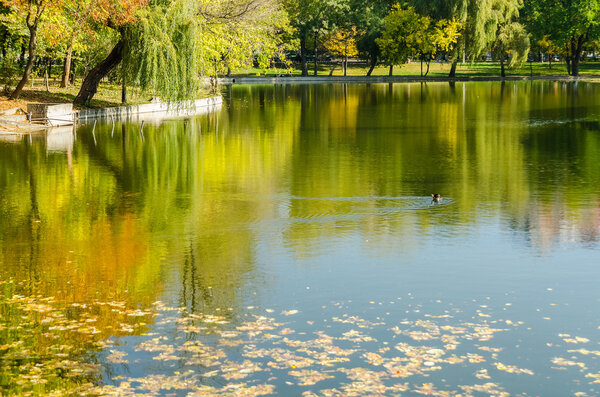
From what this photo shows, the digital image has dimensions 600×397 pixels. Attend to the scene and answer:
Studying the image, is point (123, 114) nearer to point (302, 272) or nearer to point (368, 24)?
point (302, 272)

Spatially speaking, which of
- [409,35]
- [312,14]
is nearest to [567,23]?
[409,35]

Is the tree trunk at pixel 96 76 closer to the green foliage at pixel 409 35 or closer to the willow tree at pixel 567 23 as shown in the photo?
the green foliage at pixel 409 35

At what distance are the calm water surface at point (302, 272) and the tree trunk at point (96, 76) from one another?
15.6m

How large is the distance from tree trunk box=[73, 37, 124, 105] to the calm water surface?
1557cm

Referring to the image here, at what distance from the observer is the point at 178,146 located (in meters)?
31.0

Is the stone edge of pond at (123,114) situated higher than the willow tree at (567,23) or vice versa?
the willow tree at (567,23)

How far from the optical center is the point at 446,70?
10881 cm

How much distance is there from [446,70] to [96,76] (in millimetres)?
72912

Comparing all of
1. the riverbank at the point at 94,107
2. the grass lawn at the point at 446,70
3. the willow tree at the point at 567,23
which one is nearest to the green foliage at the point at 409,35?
the grass lawn at the point at 446,70

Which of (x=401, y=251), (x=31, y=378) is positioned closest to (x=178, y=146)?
(x=401, y=251)

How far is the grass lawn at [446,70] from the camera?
344 feet

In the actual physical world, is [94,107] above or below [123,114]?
above

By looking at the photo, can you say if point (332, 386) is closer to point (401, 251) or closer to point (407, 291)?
point (407, 291)

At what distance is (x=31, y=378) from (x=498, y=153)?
2213 centimetres
